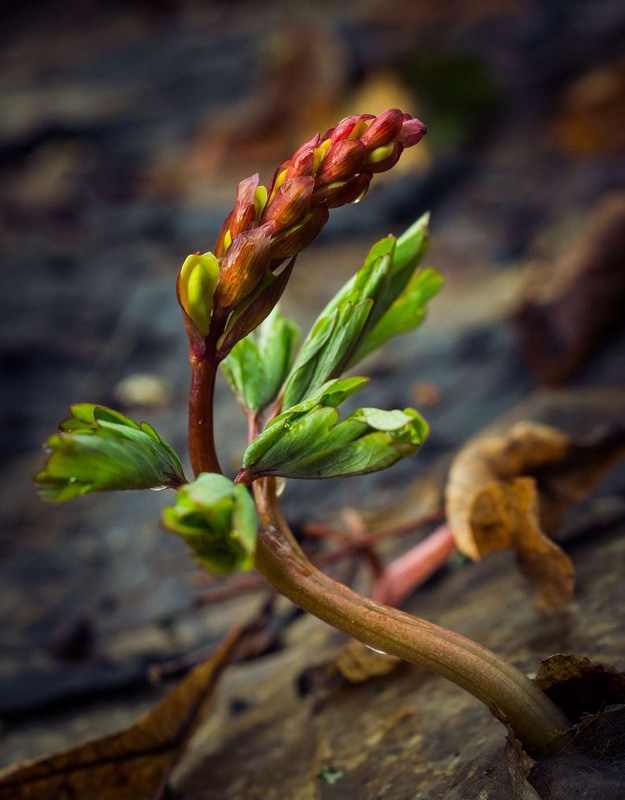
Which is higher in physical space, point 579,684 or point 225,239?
point 225,239

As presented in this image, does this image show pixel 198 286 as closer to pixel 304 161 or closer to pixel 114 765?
pixel 304 161

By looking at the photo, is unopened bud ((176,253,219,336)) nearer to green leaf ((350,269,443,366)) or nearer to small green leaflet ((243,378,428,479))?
small green leaflet ((243,378,428,479))

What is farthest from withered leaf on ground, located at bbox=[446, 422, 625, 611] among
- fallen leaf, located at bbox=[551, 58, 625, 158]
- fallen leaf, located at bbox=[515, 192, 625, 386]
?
fallen leaf, located at bbox=[551, 58, 625, 158]

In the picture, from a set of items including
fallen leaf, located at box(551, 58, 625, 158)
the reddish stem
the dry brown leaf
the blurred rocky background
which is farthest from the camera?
fallen leaf, located at box(551, 58, 625, 158)

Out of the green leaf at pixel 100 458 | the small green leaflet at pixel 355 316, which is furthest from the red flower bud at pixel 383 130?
the green leaf at pixel 100 458

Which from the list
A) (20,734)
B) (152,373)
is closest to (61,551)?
(20,734)

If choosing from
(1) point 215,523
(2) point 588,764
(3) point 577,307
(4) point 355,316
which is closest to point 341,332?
(4) point 355,316

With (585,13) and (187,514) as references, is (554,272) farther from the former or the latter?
(585,13)

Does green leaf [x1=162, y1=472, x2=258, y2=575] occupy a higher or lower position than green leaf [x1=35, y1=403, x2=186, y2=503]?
lower
